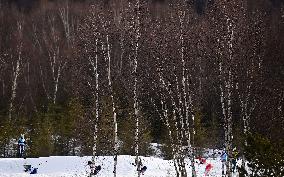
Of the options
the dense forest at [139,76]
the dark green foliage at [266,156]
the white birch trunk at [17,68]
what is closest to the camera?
the dark green foliage at [266,156]

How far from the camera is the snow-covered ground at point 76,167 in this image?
2416 centimetres

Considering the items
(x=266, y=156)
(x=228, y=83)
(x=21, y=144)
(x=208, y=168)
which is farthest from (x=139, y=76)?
(x=21, y=144)

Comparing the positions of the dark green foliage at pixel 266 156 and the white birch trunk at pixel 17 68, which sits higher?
the white birch trunk at pixel 17 68

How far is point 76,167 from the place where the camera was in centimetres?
2483

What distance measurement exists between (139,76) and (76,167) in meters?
7.20

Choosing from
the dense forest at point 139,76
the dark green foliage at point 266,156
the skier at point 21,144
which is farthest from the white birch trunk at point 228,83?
the skier at point 21,144

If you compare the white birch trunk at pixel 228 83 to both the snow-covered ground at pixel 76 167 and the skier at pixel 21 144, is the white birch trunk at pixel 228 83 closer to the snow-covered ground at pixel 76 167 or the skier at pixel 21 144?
the snow-covered ground at pixel 76 167

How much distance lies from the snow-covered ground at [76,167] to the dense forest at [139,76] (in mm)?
1132

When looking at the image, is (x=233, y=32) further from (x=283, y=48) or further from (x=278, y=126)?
(x=283, y=48)

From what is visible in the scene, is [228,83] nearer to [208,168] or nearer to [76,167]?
[208,168]

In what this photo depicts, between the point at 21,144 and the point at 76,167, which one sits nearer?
the point at 76,167

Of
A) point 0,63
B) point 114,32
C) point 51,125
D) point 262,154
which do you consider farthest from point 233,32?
point 0,63

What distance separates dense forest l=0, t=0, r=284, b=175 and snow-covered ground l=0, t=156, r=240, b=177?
113cm

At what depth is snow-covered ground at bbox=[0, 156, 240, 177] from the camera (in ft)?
79.3
